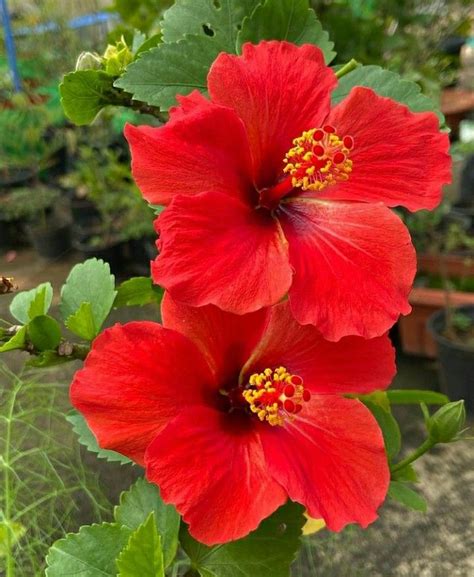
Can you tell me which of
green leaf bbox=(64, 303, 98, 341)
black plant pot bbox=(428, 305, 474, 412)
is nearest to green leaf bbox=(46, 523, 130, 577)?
green leaf bbox=(64, 303, 98, 341)

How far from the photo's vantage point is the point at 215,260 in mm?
353

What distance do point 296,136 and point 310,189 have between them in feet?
0.11

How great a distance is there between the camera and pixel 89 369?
1.20 ft

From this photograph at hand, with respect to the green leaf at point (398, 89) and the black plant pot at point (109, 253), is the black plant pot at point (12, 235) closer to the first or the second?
the black plant pot at point (109, 253)

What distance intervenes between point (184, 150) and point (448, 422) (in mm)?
255

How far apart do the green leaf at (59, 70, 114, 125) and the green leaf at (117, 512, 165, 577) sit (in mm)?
262

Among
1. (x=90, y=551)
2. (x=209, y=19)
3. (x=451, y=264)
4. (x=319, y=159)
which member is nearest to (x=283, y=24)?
(x=209, y=19)

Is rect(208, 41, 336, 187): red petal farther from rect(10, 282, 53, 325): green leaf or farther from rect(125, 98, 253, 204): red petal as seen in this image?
rect(10, 282, 53, 325): green leaf

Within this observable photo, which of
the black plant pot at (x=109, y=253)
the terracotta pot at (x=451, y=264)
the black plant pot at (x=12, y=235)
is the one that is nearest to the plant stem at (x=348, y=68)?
the terracotta pot at (x=451, y=264)

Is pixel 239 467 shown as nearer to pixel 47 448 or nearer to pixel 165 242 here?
pixel 165 242

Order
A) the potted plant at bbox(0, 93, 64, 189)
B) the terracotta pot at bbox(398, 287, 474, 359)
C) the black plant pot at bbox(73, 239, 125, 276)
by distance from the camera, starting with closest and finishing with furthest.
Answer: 1. the terracotta pot at bbox(398, 287, 474, 359)
2. the black plant pot at bbox(73, 239, 125, 276)
3. the potted plant at bbox(0, 93, 64, 189)

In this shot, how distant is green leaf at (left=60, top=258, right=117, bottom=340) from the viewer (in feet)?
1.60

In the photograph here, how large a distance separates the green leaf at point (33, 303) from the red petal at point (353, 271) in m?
0.17

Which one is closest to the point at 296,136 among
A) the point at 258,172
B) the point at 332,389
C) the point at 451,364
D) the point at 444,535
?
the point at 258,172
